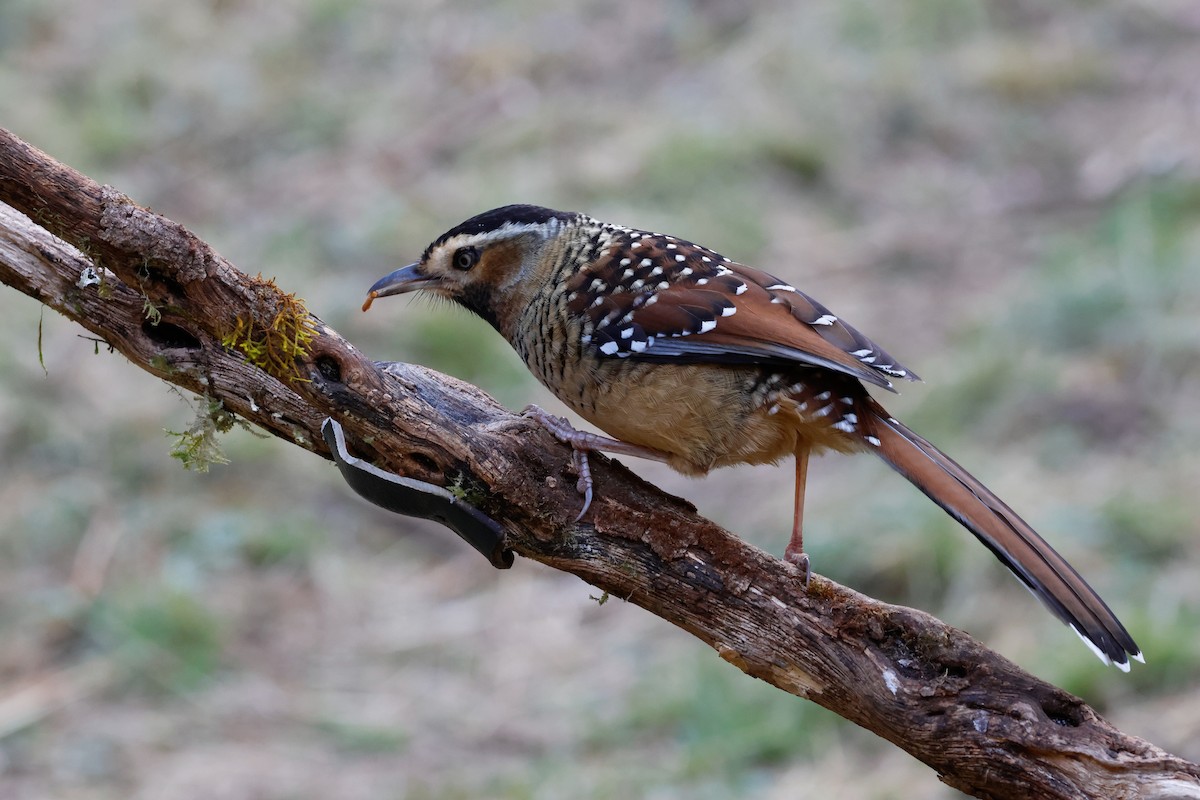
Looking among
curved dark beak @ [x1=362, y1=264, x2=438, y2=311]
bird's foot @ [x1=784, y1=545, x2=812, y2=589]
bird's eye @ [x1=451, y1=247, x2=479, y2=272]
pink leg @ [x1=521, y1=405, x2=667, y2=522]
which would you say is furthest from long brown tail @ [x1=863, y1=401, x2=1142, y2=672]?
curved dark beak @ [x1=362, y1=264, x2=438, y2=311]

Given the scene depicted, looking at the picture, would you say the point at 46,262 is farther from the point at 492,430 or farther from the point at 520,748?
the point at 520,748

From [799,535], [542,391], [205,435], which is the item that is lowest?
[205,435]

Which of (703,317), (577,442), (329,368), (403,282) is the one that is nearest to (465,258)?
(403,282)

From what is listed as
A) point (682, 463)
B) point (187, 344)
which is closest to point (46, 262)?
point (187, 344)

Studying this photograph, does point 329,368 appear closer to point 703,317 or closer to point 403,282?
point 403,282

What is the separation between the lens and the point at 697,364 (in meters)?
3.61

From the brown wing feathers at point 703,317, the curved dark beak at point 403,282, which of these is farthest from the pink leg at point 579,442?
the curved dark beak at point 403,282

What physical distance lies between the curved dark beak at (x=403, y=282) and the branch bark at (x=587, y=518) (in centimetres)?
66

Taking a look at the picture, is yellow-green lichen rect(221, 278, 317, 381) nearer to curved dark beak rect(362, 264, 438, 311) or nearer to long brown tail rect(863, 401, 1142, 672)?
curved dark beak rect(362, 264, 438, 311)

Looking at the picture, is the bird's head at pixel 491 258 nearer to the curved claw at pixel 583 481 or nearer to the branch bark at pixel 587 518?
the branch bark at pixel 587 518

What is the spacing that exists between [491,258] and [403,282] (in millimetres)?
280

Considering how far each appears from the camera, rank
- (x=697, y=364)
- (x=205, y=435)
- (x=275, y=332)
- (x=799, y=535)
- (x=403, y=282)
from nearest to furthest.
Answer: (x=275, y=332), (x=205, y=435), (x=799, y=535), (x=697, y=364), (x=403, y=282)

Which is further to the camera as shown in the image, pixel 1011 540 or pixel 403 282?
pixel 403 282

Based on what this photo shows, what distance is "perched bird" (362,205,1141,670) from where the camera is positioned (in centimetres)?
330
